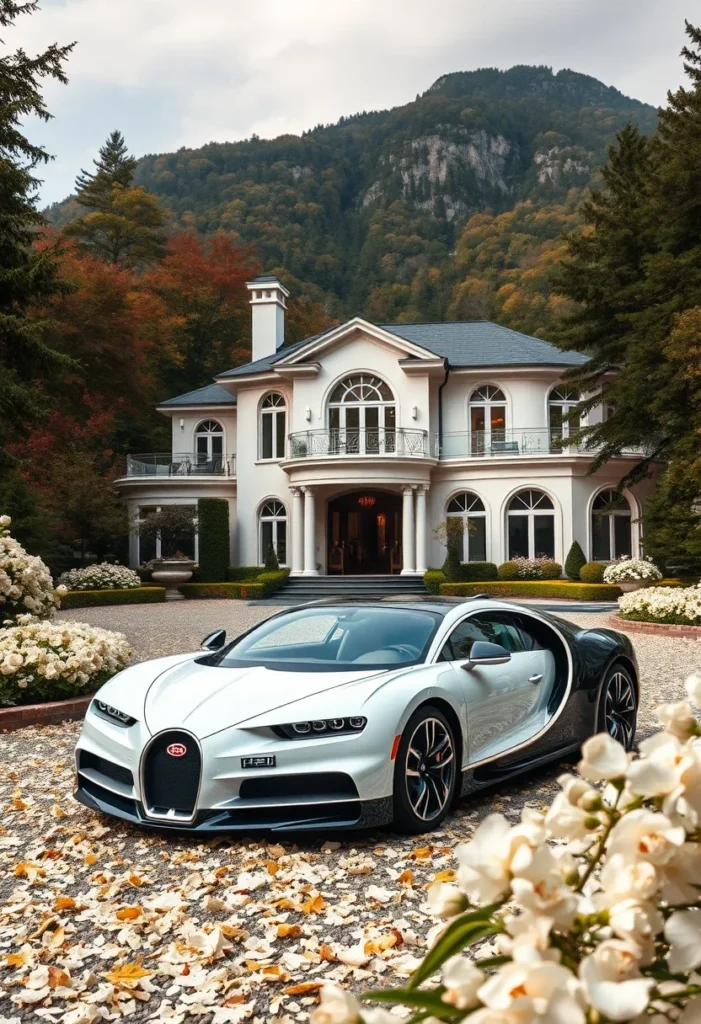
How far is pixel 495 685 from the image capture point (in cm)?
587

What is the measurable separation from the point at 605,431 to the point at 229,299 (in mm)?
31231

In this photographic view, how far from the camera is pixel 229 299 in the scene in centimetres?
5050

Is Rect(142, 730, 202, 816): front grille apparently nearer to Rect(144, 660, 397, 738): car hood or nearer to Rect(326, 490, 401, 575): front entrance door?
Rect(144, 660, 397, 738): car hood

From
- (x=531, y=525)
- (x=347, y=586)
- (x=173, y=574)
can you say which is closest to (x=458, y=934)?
(x=347, y=586)

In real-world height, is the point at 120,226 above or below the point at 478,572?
above

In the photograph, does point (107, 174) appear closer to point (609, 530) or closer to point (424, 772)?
point (609, 530)

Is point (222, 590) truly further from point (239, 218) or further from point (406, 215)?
point (406, 215)

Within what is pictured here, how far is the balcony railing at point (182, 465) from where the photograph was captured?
108 feet

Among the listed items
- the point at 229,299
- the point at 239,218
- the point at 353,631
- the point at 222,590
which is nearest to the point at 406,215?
the point at 239,218

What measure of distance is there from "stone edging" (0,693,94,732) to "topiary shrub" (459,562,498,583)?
19761 mm

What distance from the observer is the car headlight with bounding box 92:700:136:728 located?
5293 millimetres

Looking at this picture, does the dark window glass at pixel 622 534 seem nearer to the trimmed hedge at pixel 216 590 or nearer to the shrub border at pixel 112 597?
the trimmed hedge at pixel 216 590

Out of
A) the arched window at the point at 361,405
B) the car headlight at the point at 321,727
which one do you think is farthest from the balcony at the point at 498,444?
the car headlight at the point at 321,727

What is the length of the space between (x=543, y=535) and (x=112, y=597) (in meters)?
13.8
